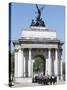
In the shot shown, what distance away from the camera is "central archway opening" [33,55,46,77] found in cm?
310

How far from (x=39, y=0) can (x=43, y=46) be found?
0.48 m

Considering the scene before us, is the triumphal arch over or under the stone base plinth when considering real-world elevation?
over

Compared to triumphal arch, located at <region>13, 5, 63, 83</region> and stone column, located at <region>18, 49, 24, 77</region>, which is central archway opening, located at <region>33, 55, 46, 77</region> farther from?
stone column, located at <region>18, 49, 24, 77</region>

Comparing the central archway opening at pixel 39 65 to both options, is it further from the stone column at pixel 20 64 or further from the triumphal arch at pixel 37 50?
the stone column at pixel 20 64

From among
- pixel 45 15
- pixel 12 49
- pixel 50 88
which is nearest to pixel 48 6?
pixel 45 15

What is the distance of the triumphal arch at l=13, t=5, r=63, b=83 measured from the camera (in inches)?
121

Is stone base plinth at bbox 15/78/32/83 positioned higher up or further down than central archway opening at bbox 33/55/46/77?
further down

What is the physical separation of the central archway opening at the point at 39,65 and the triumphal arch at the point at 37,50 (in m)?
0.01

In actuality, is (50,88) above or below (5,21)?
below

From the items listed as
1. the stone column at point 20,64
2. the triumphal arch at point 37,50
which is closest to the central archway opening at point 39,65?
the triumphal arch at point 37,50

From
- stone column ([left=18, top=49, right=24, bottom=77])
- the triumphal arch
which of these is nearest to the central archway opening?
the triumphal arch

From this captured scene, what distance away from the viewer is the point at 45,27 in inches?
124

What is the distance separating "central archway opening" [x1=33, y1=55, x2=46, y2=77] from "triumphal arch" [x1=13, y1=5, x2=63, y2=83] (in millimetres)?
13

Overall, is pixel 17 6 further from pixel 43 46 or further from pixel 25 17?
pixel 43 46
